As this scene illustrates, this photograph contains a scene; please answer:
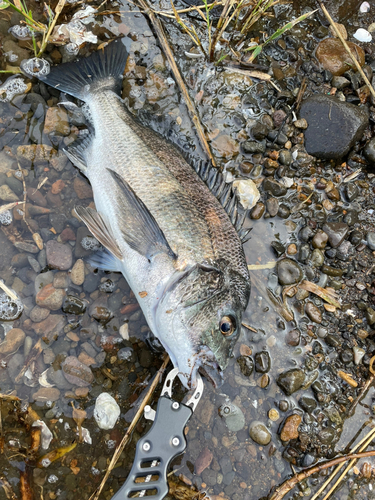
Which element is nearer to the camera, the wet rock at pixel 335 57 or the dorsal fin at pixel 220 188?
the dorsal fin at pixel 220 188

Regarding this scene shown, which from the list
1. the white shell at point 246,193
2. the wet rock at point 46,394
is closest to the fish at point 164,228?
the white shell at point 246,193

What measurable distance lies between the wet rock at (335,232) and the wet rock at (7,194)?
2824 millimetres

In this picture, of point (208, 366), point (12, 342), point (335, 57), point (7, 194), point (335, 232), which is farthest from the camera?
point (335, 57)

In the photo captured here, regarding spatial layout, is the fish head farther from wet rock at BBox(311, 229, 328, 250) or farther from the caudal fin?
the caudal fin

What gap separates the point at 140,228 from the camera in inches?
97.0

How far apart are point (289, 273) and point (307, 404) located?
110 cm

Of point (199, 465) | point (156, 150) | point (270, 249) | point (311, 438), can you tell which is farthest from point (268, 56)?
point (199, 465)

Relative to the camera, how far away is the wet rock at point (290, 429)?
8.99 ft

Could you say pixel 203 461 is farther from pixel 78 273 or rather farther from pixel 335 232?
Result: pixel 335 232

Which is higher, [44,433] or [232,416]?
[232,416]

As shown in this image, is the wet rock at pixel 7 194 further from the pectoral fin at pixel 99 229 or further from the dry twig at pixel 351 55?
the dry twig at pixel 351 55

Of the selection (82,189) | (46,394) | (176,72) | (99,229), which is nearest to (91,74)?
(176,72)

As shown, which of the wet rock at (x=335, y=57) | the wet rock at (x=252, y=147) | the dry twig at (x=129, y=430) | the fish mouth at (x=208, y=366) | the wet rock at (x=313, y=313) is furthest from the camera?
the wet rock at (x=335, y=57)

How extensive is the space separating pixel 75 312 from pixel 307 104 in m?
2.94
